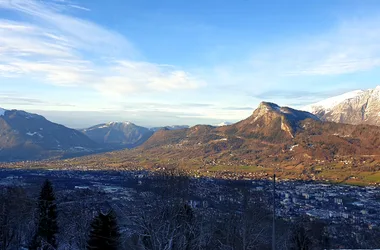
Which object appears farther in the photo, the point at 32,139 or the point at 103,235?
the point at 32,139

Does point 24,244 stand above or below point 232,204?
below

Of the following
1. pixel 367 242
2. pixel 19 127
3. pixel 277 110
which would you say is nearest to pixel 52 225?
pixel 367 242

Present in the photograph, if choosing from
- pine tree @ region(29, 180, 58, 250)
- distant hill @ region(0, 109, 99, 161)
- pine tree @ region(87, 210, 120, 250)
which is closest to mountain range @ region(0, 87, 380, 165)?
distant hill @ region(0, 109, 99, 161)

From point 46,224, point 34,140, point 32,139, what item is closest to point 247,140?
point 34,140

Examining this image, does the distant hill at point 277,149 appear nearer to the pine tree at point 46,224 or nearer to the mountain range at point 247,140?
the mountain range at point 247,140

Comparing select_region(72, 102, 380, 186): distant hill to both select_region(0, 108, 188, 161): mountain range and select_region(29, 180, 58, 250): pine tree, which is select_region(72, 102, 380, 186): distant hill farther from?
select_region(29, 180, 58, 250): pine tree

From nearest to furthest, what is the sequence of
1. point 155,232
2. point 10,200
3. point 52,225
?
point 155,232
point 52,225
point 10,200

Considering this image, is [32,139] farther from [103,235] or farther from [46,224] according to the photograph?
[103,235]

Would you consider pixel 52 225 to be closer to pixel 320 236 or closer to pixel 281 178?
pixel 320 236
